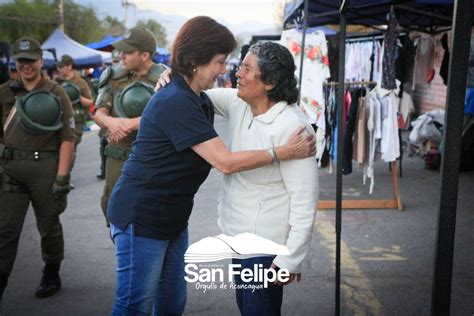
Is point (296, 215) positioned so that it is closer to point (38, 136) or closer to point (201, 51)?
point (201, 51)

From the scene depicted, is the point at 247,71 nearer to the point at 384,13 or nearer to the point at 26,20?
the point at 384,13

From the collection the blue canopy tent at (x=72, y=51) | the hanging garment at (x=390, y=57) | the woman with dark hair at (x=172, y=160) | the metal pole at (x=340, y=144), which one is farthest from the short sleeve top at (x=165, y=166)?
the blue canopy tent at (x=72, y=51)

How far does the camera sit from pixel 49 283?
3.75 metres

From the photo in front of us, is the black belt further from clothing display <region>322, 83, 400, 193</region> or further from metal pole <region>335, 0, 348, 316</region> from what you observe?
clothing display <region>322, 83, 400, 193</region>

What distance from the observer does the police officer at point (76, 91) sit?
765 centimetres

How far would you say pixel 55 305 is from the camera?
3.57m

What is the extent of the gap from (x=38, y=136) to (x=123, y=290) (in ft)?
5.87

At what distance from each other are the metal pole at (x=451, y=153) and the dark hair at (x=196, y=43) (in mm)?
970

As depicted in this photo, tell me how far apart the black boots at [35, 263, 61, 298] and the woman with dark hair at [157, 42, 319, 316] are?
2031 millimetres

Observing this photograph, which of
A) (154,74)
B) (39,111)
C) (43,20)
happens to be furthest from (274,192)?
(43,20)

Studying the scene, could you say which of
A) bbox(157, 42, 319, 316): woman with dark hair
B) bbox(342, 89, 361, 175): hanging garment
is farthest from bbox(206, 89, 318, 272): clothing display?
bbox(342, 89, 361, 175): hanging garment

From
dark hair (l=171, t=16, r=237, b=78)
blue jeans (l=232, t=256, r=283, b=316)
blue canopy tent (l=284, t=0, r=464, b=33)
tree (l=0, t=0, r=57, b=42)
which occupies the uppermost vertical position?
tree (l=0, t=0, r=57, b=42)

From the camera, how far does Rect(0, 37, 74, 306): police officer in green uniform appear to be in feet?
11.2

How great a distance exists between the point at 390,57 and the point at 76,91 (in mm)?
4749
